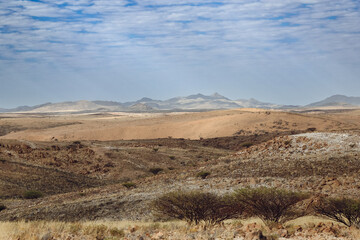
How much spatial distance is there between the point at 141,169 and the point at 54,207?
1900 cm

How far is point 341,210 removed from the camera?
13.3 metres

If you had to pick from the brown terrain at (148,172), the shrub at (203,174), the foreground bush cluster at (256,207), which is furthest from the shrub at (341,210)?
the shrub at (203,174)

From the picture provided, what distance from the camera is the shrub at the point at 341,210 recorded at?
1292 centimetres

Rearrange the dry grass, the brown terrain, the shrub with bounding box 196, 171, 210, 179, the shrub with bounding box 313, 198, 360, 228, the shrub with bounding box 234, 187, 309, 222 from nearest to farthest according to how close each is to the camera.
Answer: the dry grass
the shrub with bounding box 313, 198, 360, 228
the shrub with bounding box 234, 187, 309, 222
the brown terrain
the shrub with bounding box 196, 171, 210, 179

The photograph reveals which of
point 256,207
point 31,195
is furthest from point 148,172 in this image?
point 256,207

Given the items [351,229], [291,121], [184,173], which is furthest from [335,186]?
[291,121]

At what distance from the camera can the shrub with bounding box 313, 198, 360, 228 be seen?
1292cm

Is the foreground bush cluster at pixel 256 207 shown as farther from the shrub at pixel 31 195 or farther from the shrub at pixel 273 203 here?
the shrub at pixel 31 195

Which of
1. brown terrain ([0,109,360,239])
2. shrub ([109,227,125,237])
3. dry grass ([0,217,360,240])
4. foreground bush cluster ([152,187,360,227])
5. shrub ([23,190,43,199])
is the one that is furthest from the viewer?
shrub ([23,190,43,199])

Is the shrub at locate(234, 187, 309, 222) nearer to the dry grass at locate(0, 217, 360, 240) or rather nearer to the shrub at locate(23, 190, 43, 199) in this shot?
the dry grass at locate(0, 217, 360, 240)

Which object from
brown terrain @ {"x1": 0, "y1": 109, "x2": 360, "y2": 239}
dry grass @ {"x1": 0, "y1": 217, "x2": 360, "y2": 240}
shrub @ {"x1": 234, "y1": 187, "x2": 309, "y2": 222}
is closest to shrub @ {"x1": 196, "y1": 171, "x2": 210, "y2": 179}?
brown terrain @ {"x1": 0, "y1": 109, "x2": 360, "y2": 239}

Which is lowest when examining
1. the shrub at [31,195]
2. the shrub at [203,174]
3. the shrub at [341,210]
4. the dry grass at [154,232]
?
the shrub at [31,195]

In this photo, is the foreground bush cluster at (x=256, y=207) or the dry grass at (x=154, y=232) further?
the foreground bush cluster at (x=256, y=207)

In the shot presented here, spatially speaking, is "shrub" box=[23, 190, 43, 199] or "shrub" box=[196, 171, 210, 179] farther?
"shrub" box=[23, 190, 43, 199]
